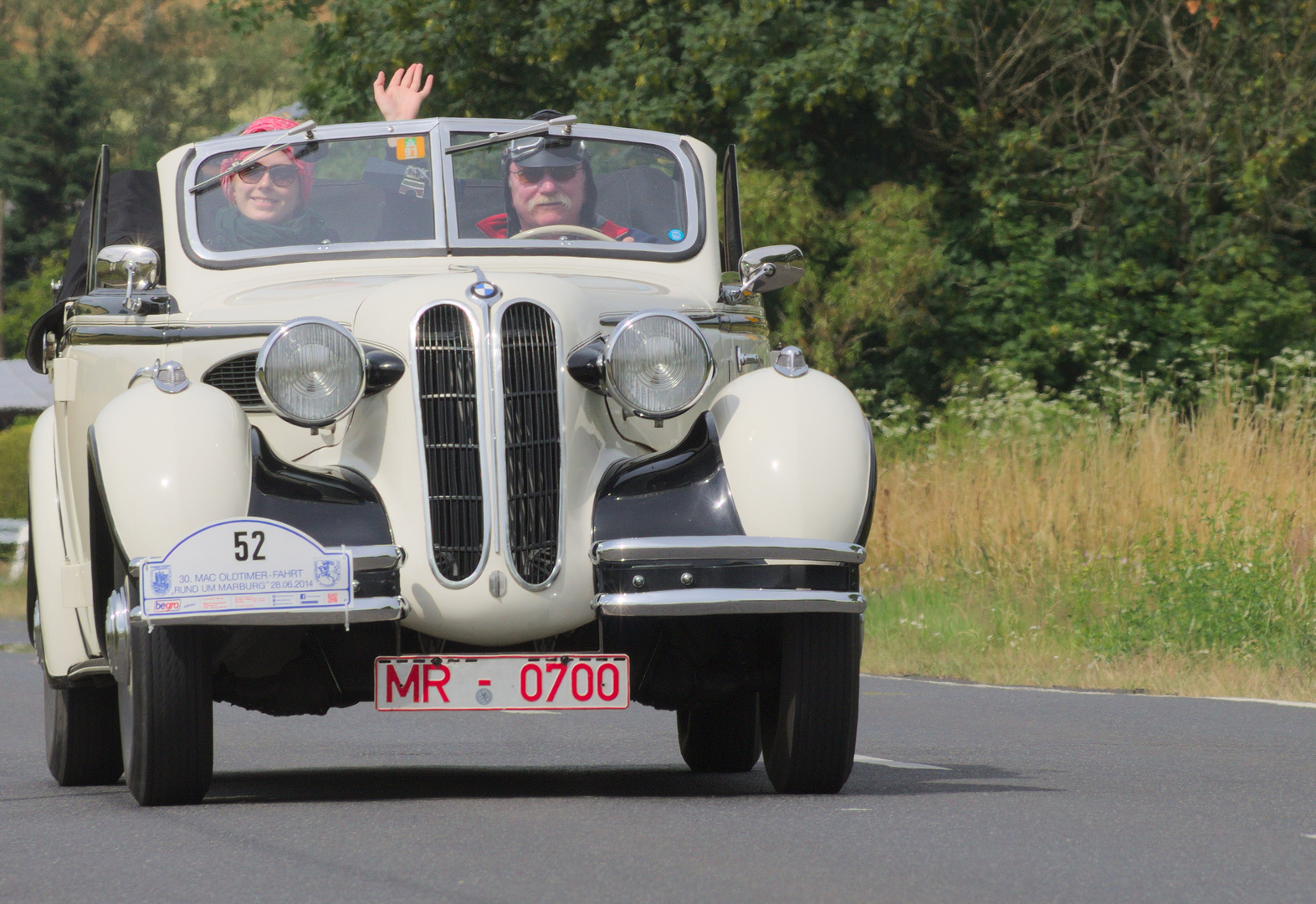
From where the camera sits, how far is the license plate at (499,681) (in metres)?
6.33

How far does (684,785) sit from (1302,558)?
8.11 metres

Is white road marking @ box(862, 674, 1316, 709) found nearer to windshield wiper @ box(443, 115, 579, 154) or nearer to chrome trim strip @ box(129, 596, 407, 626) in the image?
windshield wiper @ box(443, 115, 579, 154)

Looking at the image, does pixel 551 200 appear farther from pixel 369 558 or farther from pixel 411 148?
pixel 369 558

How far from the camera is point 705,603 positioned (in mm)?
6223

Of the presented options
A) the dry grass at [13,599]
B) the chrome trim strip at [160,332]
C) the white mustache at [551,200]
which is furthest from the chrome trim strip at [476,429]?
the dry grass at [13,599]

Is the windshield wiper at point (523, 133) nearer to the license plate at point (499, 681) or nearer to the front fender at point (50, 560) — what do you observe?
the front fender at point (50, 560)

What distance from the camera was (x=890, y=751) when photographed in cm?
870

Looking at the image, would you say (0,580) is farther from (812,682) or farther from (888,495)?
(812,682)

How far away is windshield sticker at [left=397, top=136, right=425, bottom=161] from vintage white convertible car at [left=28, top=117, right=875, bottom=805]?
73cm

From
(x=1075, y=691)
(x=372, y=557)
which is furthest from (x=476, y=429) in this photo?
(x=1075, y=691)

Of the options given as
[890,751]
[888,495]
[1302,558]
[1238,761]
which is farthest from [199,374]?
[888,495]

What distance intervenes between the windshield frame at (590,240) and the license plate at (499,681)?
188cm

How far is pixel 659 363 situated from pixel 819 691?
1.05m

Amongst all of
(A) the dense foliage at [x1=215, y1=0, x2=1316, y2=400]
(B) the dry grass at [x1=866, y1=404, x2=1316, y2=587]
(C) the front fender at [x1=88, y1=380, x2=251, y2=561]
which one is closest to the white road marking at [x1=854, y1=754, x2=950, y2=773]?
(C) the front fender at [x1=88, y1=380, x2=251, y2=561]
